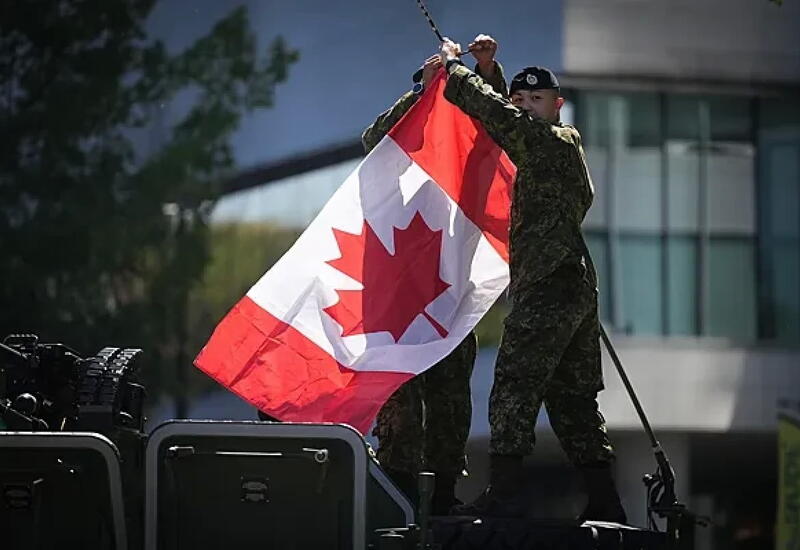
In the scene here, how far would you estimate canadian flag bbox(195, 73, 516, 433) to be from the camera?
6.09m

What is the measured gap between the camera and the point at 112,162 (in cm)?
2027

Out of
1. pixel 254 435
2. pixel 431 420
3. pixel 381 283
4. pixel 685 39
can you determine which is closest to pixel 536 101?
pixel 381 283

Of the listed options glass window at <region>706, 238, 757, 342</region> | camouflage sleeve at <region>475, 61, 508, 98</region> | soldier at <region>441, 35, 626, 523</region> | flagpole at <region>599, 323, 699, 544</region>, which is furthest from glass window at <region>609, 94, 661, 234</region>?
flagpole at <region>599, 323, 699, 544</region>

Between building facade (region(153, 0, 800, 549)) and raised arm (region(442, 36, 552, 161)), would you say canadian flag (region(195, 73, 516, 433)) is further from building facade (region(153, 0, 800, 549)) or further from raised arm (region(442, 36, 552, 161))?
building facade (region(153, 0, 800, 549))

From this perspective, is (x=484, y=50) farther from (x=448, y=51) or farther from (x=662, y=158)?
(x=662, y=158)

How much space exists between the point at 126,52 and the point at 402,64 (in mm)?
2848

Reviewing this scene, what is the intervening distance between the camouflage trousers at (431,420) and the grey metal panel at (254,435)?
161 centimetres

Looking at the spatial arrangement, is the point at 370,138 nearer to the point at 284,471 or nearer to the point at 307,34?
the point at 284,471

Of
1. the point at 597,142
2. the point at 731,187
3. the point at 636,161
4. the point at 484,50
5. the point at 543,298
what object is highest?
the point at 597,142

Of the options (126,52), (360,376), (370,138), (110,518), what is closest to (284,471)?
(110,518)

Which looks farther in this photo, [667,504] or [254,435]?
[667,504]

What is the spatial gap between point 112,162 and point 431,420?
14291 millimetres

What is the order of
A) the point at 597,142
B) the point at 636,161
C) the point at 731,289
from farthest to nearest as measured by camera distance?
1. the point at 731,289
2. the point at 636,161
3. the point at 597,142

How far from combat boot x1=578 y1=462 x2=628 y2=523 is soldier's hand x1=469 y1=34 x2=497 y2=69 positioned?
4.30ft
